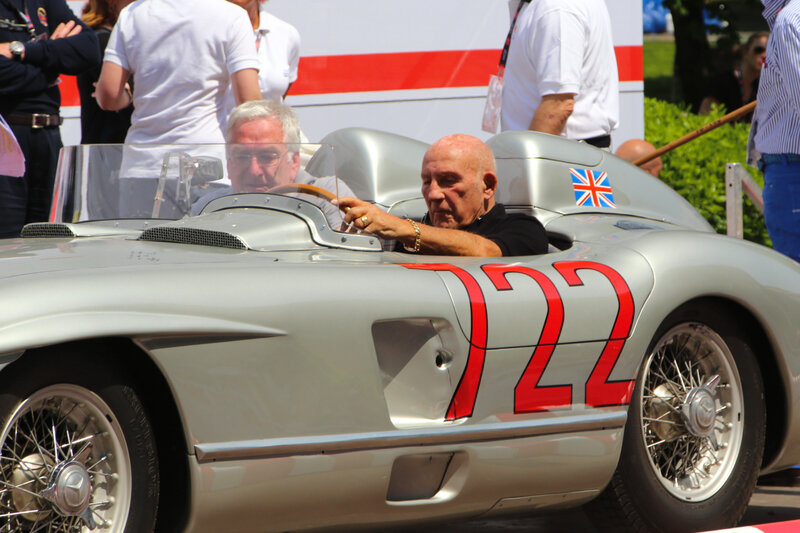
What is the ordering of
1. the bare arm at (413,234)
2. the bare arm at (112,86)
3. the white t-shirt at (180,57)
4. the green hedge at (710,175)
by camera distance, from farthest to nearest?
1. the green hedge at (710,175)
2. the bare arm at (112,86)
3. the white t-shirt at (180,57)
4. the bare arm at (413,234)

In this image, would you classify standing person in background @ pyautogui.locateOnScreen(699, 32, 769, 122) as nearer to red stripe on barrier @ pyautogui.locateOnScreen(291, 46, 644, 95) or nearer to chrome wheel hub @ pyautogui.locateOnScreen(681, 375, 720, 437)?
red stripe on barrier @ pyautogui.locateOnScreen(291, 46, 644, 95)

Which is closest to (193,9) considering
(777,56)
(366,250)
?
(366,250)

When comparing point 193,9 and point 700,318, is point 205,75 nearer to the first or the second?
point 193,9

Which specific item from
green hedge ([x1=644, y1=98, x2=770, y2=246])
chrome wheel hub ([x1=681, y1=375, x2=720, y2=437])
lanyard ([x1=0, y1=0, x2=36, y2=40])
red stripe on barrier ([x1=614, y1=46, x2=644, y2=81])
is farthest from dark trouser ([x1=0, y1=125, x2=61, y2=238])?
green hedge ([x1=644, y1=98, x2=770, y2=246])

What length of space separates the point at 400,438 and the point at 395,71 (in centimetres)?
525

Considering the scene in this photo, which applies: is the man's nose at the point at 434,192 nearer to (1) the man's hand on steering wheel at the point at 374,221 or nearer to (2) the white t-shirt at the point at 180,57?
(1) the man's hand on steering wheel at the point at 374,221

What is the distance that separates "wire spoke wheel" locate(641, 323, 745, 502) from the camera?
3.66 m

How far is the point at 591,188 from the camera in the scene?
4.22 m

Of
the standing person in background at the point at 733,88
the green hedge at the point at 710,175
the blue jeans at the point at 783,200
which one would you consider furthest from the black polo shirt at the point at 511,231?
the standing person in background at the point at 733,88

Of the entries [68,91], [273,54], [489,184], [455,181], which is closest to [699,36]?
[68,91]

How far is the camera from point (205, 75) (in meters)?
5.06

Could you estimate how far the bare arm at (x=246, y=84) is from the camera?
501 centimetres

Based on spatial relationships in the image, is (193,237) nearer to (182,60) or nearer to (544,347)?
(544,347)

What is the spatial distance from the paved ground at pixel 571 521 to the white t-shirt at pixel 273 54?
2.45 metres
